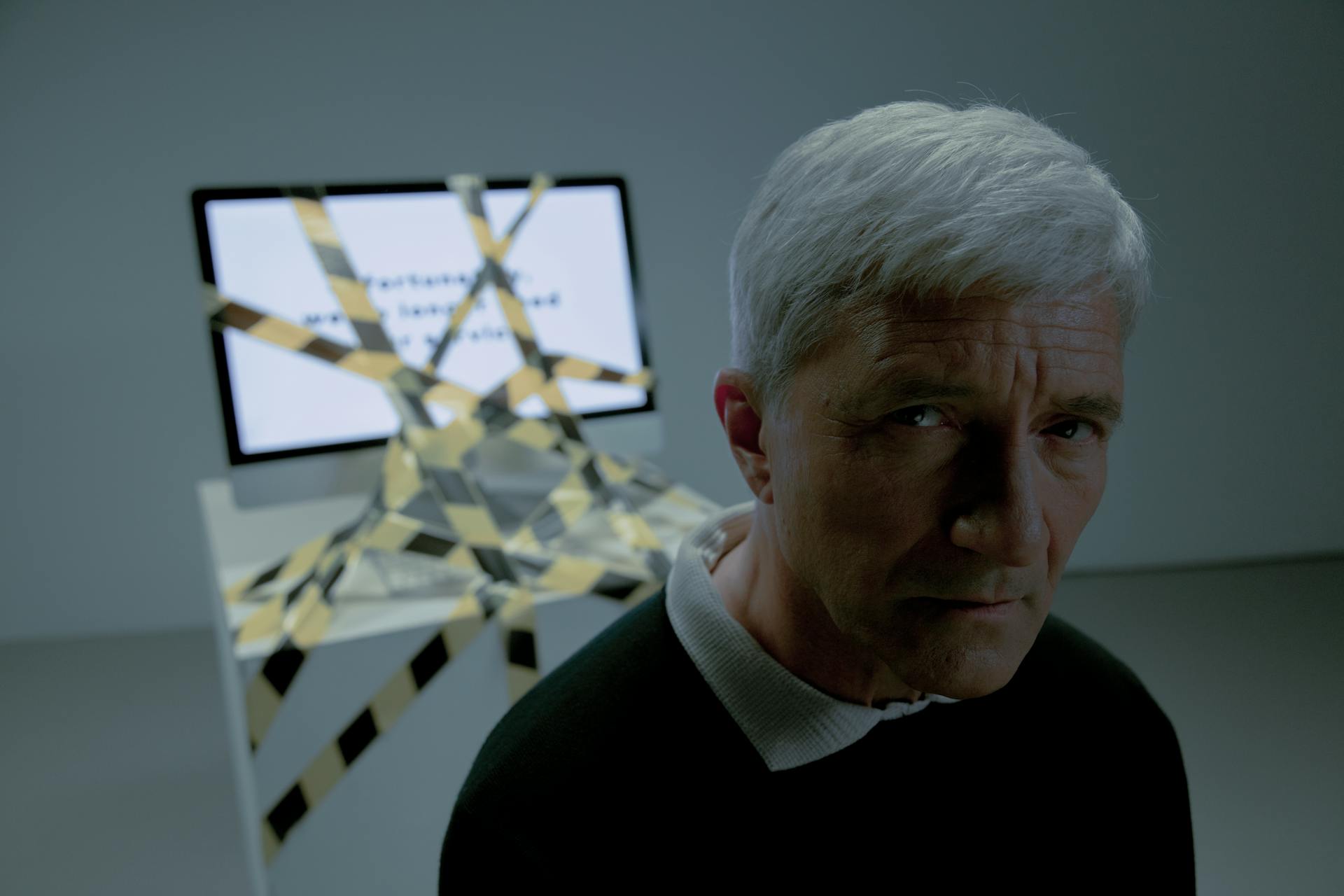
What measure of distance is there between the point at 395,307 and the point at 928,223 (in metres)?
1.29

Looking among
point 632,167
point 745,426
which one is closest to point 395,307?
point 745,426

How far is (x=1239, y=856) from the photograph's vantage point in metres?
1.75

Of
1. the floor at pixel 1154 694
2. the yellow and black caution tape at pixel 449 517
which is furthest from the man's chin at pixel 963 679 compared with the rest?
the floor at pixel 1154 694

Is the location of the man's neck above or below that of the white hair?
below

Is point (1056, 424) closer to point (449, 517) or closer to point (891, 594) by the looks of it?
point (891, 594)

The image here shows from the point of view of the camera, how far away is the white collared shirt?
72cm

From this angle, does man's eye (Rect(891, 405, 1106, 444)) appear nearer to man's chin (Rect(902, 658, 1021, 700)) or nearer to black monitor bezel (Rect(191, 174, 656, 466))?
man's chin (Rect(902, 658, 1021, 700))

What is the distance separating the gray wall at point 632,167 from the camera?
2678 millimetres

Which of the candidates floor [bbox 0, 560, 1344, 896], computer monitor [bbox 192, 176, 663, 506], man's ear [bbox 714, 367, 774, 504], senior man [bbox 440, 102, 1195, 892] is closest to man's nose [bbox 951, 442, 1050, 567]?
senior man [bbox 440, 102, 1195, 892]

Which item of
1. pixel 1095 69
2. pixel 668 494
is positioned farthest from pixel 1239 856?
pixel 1095 69

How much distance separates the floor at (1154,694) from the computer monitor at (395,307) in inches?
26.8

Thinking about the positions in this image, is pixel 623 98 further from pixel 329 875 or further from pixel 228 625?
pixel 329 875

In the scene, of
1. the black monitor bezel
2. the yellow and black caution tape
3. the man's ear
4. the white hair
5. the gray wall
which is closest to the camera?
the white hair

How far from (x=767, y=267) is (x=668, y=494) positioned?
46.3 inches
